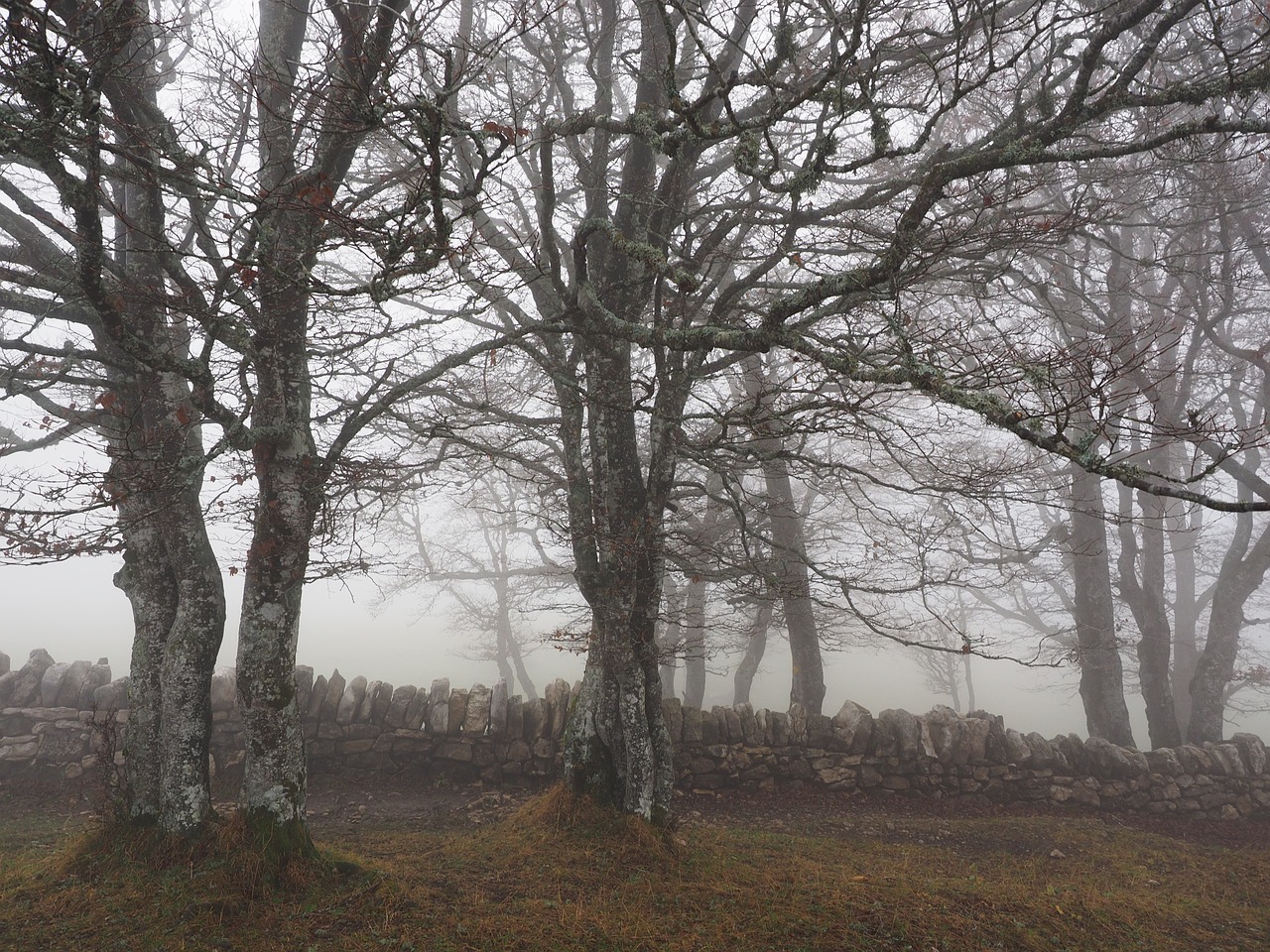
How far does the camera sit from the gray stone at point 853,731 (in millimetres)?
9305

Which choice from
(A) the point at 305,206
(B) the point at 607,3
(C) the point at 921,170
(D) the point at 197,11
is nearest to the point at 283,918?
(A) the point at 305,206

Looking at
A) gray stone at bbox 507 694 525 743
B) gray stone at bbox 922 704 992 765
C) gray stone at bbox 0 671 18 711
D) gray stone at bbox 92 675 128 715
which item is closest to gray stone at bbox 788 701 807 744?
gray stone at bbox 922 704 992 765

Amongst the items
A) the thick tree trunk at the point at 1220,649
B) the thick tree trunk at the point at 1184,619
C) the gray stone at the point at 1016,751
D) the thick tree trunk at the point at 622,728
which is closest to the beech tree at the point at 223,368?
the thick tree trunk at the point at 622,728

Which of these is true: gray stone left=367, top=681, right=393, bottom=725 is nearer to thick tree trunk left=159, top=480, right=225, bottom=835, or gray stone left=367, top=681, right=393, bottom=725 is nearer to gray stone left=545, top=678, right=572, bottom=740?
gray stone left=545, top=678, right=572, bottom=740

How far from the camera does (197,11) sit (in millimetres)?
8438

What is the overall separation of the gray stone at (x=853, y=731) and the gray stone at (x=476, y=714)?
15.4 feet

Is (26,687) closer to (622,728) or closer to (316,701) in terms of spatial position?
(316,701)

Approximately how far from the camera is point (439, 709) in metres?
8.97

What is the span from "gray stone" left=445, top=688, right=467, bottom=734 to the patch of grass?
208cm

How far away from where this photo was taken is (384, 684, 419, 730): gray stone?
350 inches

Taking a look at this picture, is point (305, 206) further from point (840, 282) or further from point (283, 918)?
point (283, 918)

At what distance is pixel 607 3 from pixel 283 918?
28.5ft

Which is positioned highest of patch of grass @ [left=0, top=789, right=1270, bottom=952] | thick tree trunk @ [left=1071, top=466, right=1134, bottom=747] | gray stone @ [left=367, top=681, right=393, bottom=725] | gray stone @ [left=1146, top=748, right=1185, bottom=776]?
thick tree trunk @ [left=1071, top=466, right=1134, bottom=747]

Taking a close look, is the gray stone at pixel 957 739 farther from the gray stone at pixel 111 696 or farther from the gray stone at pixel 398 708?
the gray stone at pixel 111 696
